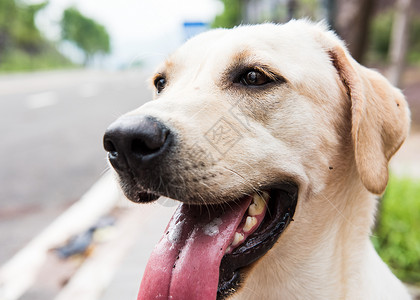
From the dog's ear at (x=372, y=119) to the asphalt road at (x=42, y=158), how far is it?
54.7 inches

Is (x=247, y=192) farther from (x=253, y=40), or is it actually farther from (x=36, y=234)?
(x=36, y=234)

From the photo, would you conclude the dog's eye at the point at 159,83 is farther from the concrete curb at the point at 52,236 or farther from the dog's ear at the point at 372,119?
the dog's ear at the point at 372,119

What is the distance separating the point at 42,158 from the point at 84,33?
90.8m

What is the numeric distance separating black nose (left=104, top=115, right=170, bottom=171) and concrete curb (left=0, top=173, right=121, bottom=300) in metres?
1.38

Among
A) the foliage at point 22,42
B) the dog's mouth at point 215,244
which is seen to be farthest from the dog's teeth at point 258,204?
the foliage at point 22,42

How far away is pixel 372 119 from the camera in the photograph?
2.20m

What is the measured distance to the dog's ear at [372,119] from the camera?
2.16 meters

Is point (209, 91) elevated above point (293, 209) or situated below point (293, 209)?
above

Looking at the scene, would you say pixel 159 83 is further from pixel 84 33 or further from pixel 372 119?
pixel 84 33

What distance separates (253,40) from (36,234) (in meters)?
3.83

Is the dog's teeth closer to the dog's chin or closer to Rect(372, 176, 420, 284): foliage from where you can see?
the dog's chin

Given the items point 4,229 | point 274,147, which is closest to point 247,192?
point 274,147

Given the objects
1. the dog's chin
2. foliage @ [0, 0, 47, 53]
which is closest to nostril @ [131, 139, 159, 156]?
the dog's chin

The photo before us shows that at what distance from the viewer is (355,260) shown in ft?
7.43
